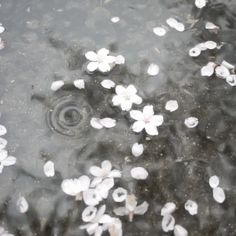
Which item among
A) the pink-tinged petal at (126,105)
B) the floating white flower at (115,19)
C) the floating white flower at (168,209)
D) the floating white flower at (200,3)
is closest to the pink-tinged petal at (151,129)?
the pink-tinged petal at (126,105)

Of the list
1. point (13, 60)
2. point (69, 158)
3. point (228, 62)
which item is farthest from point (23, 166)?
point (228, 62)

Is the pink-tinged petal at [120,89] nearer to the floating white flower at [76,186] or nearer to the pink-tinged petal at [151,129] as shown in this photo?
the pink-tinged petal at [151,129]

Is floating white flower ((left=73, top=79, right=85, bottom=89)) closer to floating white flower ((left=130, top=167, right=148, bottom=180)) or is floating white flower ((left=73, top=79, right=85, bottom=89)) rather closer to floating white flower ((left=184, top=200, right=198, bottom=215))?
floating white flower ((left=130, top=167, right=148, bottom=180))

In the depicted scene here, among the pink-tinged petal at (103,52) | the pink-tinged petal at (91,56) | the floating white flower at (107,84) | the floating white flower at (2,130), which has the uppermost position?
the pink-tinged petal at (103,52)

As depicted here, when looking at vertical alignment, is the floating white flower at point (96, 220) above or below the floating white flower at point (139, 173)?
below

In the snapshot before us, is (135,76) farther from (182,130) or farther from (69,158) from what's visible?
(69,158)

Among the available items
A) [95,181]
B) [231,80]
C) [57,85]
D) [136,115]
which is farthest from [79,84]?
[231,80]
